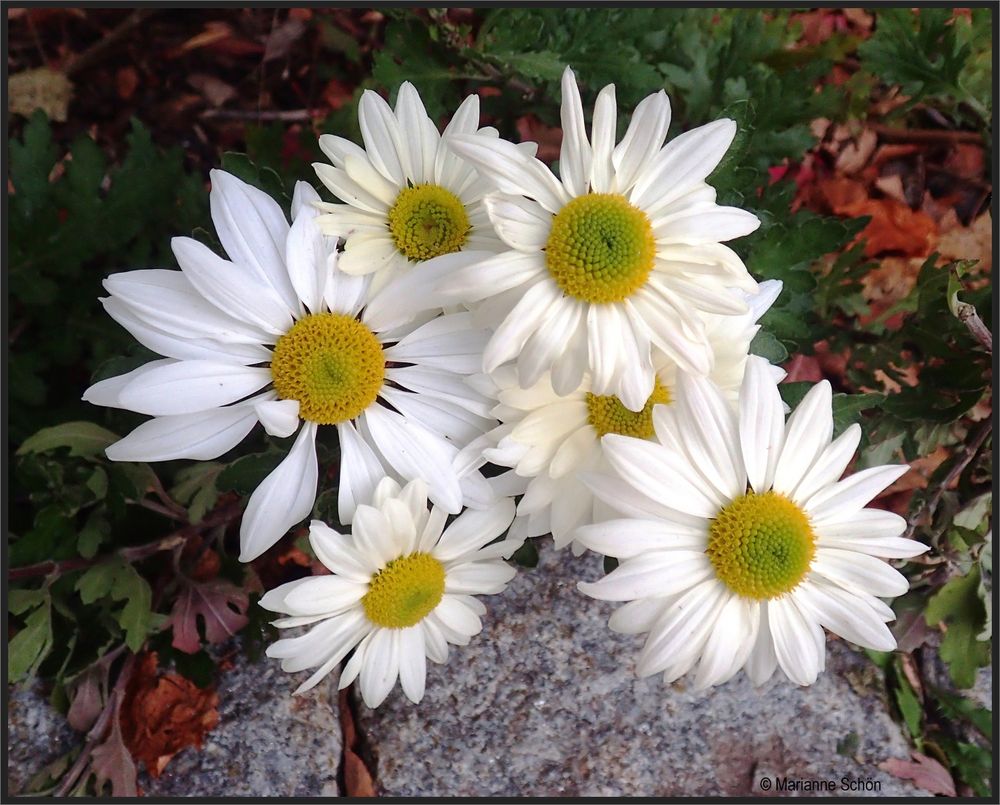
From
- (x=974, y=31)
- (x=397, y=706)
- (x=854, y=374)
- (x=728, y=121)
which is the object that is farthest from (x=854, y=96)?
(x=397, y=706)

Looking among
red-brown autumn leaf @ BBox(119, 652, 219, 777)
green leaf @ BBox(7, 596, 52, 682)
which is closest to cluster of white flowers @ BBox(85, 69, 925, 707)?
green leaf @ BBox(7, 596, 52, 682)

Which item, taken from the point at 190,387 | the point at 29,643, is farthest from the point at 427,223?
the point at 29,643

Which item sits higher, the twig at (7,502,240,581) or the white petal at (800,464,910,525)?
the white petal at (800,464,910,525)

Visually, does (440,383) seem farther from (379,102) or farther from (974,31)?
(974,31)

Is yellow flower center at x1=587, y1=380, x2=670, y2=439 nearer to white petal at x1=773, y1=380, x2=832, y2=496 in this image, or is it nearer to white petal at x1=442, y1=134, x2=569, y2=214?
white petal at x1=773, y1=380, x2=832, y2=496
